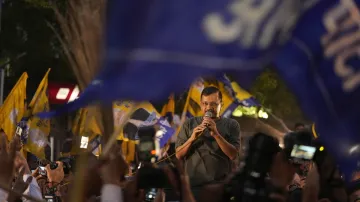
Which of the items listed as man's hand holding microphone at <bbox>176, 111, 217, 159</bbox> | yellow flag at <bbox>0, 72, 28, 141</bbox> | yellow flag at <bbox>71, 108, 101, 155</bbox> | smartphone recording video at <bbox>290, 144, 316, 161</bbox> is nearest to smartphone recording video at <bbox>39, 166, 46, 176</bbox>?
yellow flag at <bbox>71, 108, 101, 155</bbox>

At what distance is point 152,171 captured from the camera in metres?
6.10

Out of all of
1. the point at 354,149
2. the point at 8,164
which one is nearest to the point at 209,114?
the point at 8,164

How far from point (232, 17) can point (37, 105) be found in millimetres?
10882

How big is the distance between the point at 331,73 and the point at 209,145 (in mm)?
3182

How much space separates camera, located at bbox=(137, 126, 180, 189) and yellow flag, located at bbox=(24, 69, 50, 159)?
8.00 metres

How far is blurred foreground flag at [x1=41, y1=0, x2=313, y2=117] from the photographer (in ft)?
14.6

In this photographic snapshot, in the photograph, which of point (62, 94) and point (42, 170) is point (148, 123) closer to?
point (42, 170)

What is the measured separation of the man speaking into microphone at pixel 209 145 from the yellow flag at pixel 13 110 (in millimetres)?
6090

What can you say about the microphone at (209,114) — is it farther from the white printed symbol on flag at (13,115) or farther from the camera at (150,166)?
the white printed symbol on flag at (13,115)

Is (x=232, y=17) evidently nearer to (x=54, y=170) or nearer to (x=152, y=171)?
(x=152, y=171)

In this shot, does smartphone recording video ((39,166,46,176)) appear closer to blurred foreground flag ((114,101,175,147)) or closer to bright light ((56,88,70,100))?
blurred foreground flag ((114,101,175,147))

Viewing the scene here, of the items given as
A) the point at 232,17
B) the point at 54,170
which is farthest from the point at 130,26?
the point at 54,170

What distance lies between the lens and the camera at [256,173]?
5793mm

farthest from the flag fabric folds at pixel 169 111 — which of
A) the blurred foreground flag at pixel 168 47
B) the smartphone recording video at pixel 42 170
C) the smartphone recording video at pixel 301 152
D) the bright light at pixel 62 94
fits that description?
the blurred foreground flag at pixel 168 47
